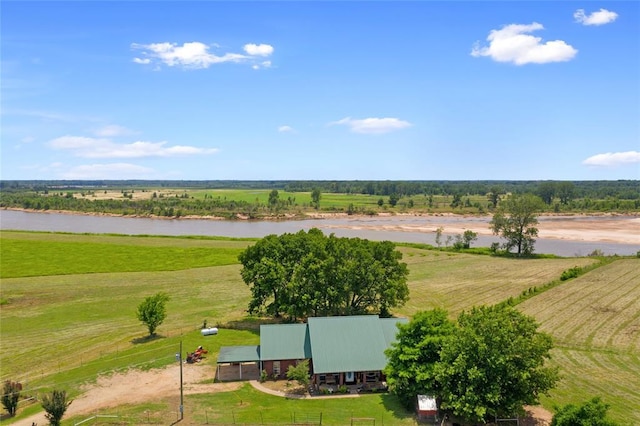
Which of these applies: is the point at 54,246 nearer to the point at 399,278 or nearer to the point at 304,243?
the point at 304,243

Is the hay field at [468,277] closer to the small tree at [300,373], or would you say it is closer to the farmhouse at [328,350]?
the farmhouse at [328,350]

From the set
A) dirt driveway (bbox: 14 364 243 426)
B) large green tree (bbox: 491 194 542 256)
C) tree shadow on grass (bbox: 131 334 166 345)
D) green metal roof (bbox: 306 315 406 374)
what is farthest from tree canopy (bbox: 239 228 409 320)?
large green tree (bbox: 491 194 542 256)

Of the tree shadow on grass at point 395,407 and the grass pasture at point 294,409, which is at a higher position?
the tree shadow on grass at point 395,407

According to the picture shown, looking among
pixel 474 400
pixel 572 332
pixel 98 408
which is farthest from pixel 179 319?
pixel 572 332

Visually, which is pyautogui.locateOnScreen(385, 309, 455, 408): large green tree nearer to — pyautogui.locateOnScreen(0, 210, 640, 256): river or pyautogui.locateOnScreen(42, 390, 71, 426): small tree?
pyautogui.locateOnScreen(42, 390, 71, 426): small tree

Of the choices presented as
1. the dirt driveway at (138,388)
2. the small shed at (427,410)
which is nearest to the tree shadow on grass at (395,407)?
the small shed at (427,410)

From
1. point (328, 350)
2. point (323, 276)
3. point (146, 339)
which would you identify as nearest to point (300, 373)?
point (328, 350)
